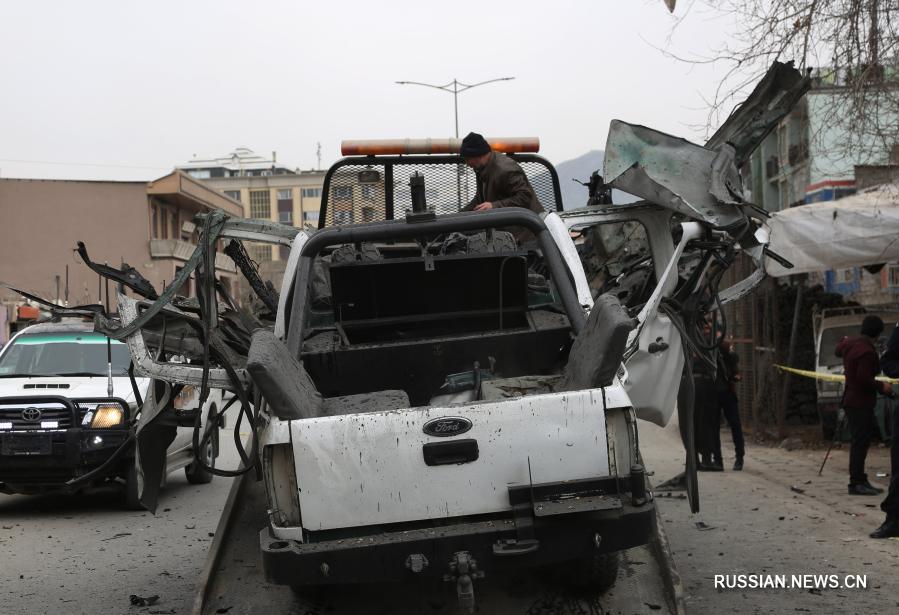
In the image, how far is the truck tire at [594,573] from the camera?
5469mm

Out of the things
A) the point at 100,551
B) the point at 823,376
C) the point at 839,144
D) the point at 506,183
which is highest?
the point at 839,144

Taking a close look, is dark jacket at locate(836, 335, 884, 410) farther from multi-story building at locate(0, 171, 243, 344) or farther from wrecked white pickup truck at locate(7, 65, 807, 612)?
multi-story building at locate(0, 171, 243, 344)

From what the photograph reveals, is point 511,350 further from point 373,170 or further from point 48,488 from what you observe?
point 48,488

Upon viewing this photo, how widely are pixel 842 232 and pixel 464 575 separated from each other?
873cm

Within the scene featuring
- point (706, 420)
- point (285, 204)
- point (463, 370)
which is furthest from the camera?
point (285, 204)

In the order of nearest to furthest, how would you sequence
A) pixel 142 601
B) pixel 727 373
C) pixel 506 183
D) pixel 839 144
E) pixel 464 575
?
pixel 464 575 → pixel 142 601 → pixel 506 183 → pixel 839 144 → pixel 727 373

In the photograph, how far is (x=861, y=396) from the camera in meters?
10.2

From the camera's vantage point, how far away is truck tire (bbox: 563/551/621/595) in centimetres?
547

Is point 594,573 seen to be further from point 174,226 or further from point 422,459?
point 174,226

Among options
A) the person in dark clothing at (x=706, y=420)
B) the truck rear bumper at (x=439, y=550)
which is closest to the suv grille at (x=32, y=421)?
the truck rear bumper at (x=439, y=550)

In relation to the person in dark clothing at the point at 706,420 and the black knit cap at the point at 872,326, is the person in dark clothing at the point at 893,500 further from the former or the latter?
the person in dark clothing at the point at 706,420

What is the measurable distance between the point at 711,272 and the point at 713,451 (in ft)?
19.4

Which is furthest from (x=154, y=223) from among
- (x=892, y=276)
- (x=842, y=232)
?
(x=842, y=232)

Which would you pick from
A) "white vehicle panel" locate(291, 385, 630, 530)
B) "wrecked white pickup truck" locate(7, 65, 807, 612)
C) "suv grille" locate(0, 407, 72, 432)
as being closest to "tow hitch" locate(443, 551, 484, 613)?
"wrecked white pickup truck" locate(7, 65, 807, 612)
